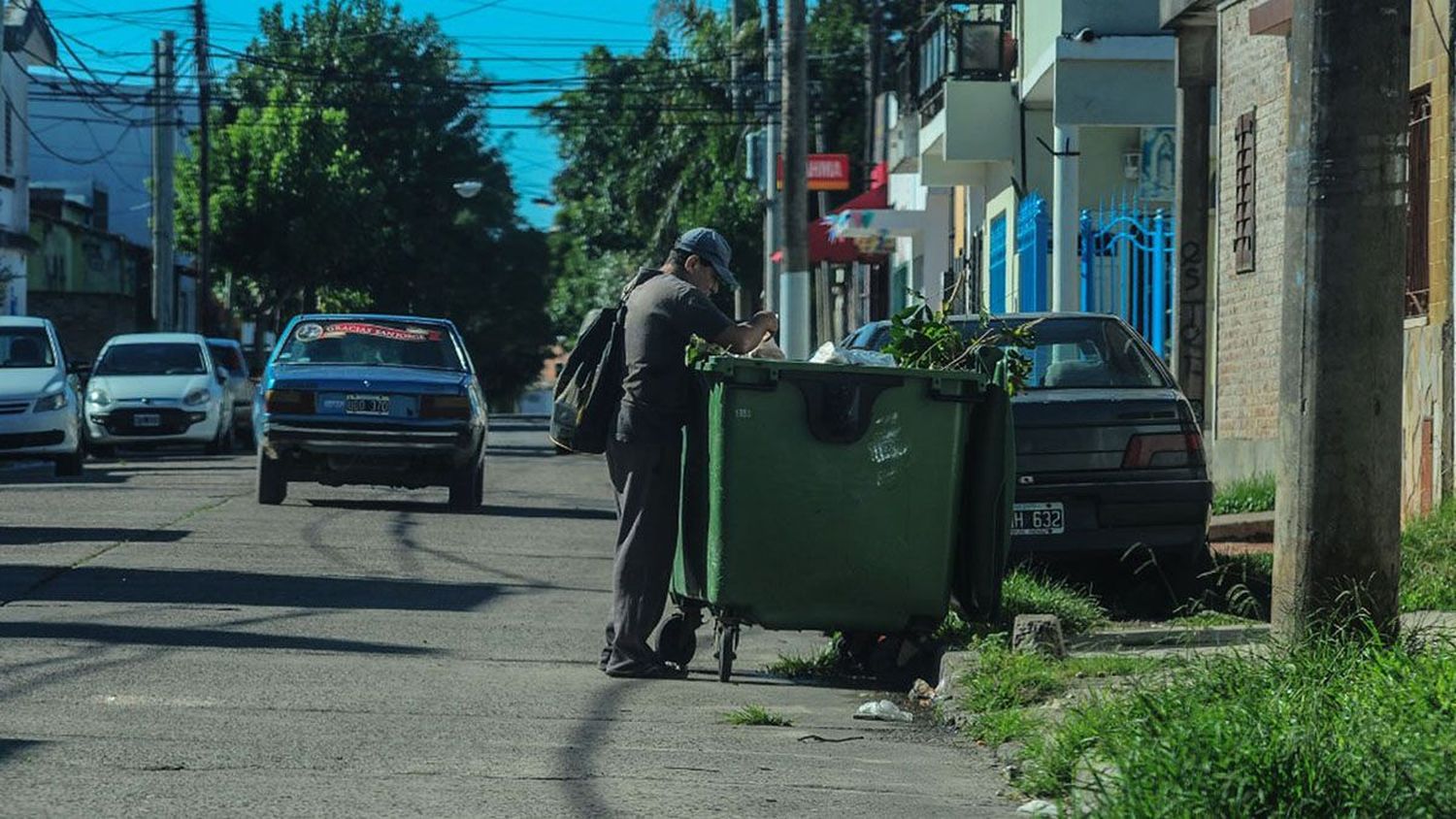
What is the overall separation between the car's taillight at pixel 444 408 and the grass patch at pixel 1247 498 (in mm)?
5753

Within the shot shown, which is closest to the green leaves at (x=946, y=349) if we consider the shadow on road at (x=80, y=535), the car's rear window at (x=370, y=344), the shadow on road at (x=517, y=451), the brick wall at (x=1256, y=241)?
the shadow on road at (x=80, y=535)

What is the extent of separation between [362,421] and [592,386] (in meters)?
8.80

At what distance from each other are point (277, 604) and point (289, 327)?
7.98m

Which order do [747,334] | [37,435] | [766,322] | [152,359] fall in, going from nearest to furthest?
[747,334]
[766,322]
[37,435]
[152,359]

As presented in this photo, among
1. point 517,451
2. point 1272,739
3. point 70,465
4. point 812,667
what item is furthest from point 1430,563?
point 517,451

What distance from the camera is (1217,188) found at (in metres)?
18.6

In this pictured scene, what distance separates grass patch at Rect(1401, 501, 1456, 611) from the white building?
34445 mm

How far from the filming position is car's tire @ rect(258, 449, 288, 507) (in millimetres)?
18266

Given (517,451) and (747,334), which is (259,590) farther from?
(517,451)

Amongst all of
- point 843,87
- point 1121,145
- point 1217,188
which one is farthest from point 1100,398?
point 843,87

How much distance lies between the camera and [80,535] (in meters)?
15.2

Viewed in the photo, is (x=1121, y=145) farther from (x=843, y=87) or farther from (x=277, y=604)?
(x=843, y=87)

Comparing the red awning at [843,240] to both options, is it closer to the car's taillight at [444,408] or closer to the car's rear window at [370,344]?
the car's rear window at [370,344]

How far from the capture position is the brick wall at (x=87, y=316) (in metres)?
51.5
